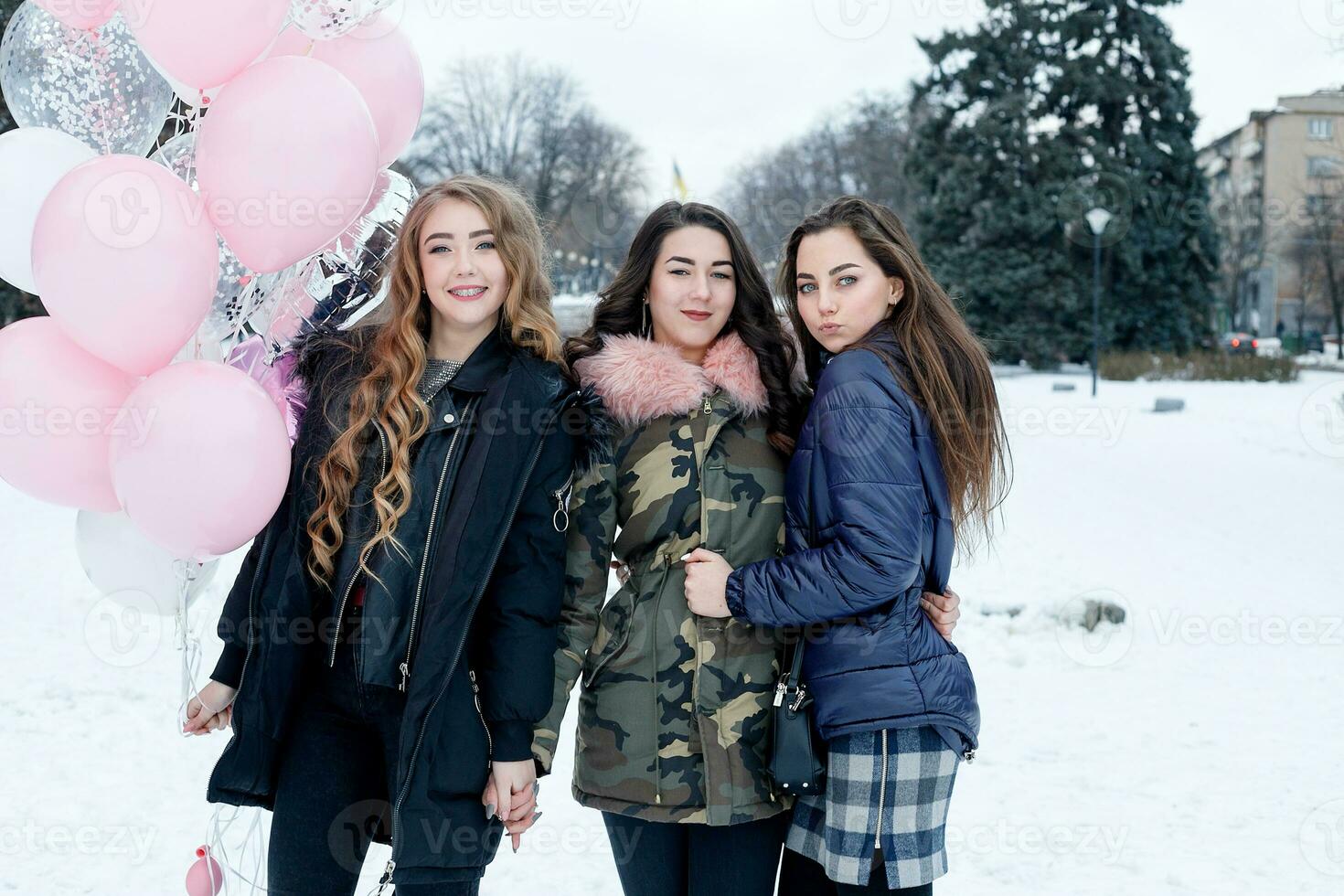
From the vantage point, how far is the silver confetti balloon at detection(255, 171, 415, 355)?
266 cm

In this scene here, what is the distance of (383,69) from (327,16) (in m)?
0.21

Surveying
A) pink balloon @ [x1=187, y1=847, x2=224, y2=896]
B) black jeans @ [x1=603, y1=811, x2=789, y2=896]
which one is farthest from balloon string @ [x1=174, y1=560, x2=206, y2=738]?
black jeans @ [x1=603, y1=811, x2=789, y2=896]

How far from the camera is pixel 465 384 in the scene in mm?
2326

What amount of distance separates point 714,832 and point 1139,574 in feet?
20.2

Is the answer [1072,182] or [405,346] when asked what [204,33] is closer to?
[405,346]

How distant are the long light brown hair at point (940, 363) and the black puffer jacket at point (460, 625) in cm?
81

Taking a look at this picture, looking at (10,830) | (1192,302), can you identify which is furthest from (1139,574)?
(1192,302)

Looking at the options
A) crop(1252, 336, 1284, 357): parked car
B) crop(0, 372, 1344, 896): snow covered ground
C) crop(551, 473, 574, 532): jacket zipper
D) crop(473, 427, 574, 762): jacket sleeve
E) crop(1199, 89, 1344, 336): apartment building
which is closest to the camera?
crop(473, 427, 574, 762): jacket sleeve

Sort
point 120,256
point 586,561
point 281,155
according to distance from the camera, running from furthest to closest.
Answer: point 586,561
point 281,155
point 120,256

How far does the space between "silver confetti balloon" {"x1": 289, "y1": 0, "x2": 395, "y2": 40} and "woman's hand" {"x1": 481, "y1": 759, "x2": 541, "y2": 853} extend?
5.95 ft

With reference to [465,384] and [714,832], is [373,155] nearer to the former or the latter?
[465,384]

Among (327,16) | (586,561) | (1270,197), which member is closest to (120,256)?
(327,16)

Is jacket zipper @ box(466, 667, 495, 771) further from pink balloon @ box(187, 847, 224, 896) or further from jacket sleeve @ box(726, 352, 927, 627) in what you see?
pink balloon @ box(187, 847, 224, 896)

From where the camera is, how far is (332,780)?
2.26 metres
